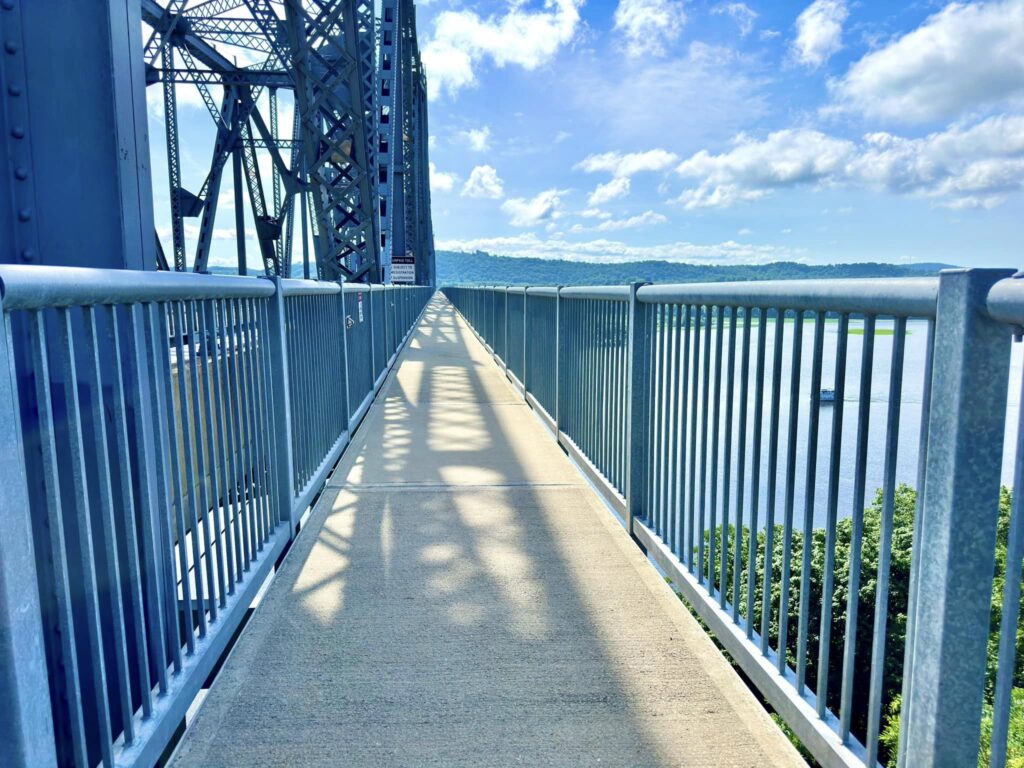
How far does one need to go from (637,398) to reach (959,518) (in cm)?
248

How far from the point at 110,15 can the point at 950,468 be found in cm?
310

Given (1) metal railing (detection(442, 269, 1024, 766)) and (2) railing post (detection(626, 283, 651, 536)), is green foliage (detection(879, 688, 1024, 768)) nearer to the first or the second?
(2) railing post (detection(626, 283, 651, 536))

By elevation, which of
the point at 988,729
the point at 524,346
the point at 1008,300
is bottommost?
the point at 988,729

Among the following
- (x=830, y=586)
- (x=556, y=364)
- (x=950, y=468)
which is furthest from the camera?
(x=556, y=364)

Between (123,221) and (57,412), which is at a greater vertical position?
(123,221)

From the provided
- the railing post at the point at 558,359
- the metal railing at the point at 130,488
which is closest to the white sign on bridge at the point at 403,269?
the railing post at the point at 558,359

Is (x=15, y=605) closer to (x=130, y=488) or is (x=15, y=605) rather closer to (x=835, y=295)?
(x=130, y=488)

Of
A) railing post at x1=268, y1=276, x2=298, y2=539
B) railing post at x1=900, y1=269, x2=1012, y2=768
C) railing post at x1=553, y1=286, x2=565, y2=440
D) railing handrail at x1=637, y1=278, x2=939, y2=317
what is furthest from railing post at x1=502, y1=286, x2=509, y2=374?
railing post at x1=900, y1=269, x2=1012, y2=768

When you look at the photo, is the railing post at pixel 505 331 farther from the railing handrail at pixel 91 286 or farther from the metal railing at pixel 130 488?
the railing handrail at pixel 91 286

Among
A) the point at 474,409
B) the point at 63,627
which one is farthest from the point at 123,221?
the point at 474,409

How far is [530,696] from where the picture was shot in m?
2.64

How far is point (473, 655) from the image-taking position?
2.92 metres

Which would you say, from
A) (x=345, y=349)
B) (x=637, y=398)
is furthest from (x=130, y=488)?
(x=345, y=349)

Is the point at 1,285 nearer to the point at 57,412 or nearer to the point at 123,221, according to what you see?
the point at 123,221
